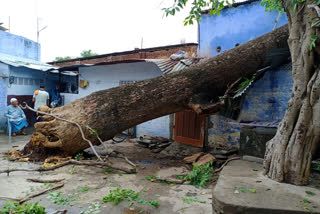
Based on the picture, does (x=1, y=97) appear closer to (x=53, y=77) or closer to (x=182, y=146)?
(x=53, y=77)

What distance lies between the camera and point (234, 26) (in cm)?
757

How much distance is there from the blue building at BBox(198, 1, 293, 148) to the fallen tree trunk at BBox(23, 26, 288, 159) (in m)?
0.63

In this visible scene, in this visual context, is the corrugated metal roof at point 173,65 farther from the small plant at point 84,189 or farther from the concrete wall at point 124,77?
the small plant at point 84,189

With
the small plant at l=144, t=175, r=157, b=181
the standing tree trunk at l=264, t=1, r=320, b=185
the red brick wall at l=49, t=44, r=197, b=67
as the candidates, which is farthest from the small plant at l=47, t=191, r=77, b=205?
the red brick wall at l=49, t=44, r=197, b=67

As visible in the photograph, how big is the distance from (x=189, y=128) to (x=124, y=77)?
3.58m

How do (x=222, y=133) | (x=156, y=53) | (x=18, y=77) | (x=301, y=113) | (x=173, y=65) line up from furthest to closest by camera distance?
(x=156, y=53) < (x=18, y=77) < (x=173, y=65) < (x=222, y=133) < (x=301, y=113)

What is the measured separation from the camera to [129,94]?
597 centimetres

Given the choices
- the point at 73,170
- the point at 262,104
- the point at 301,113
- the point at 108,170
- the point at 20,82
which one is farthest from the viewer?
the point at 20,82

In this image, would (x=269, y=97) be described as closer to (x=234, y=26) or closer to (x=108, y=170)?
(x=234, y=26)

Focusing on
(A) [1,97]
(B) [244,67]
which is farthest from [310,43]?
(A) [1,97]

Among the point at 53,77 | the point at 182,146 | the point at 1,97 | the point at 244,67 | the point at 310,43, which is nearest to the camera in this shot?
the point at 310,43

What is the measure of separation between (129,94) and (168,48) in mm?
5077

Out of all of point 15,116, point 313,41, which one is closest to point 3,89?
point 15,116

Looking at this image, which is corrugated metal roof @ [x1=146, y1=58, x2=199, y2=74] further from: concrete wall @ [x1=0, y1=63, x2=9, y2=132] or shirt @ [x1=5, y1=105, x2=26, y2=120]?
concrete wall @ [x1=0, y1=63, x2=9, y2=132]
